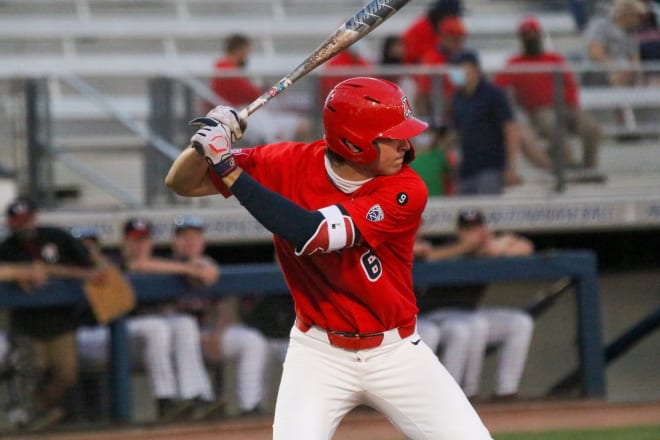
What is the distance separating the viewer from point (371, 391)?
4113 millimetres

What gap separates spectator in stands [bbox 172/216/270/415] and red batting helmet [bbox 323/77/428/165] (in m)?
3.53

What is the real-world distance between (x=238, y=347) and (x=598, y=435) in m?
2.22

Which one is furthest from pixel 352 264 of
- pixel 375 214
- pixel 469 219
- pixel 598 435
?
pixel 469 219

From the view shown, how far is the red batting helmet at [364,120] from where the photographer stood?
4.02 m

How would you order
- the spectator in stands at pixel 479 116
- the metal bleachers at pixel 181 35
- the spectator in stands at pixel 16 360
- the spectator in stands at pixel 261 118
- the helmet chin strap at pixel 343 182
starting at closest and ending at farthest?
the helmet chin strap at pixel 343 182 < the spectator in stands at pixel 16 360 < the spectator in stands at pixel 261 118 < the spectator in stands at pixel 479 116 < the metal bleachers at pixel 181 35

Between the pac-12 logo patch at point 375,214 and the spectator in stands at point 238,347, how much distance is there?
3618 mm

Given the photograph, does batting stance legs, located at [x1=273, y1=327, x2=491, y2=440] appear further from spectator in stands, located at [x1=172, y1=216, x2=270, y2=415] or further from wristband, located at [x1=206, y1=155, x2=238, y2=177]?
spectator in stands, located at [x1=172, y1=216, x2=270, y2=415]

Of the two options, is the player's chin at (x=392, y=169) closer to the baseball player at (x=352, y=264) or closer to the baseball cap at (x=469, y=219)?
the baseball player at (x=352, y=264)

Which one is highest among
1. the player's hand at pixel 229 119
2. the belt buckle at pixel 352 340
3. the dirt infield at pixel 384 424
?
the player's hand at pixel 229 119

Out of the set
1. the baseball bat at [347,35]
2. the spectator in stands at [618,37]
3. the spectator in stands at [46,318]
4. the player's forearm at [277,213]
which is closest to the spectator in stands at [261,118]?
the spectator in stands at [46,318]

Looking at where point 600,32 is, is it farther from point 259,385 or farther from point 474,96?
point 259,385

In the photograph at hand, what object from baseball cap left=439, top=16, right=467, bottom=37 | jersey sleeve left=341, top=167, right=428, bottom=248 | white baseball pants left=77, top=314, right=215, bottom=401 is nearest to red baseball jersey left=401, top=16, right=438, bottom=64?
baseball cap left=439, top=16, right=467, bottom=37

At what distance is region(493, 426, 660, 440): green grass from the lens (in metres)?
6.84

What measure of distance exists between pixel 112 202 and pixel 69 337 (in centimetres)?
213
